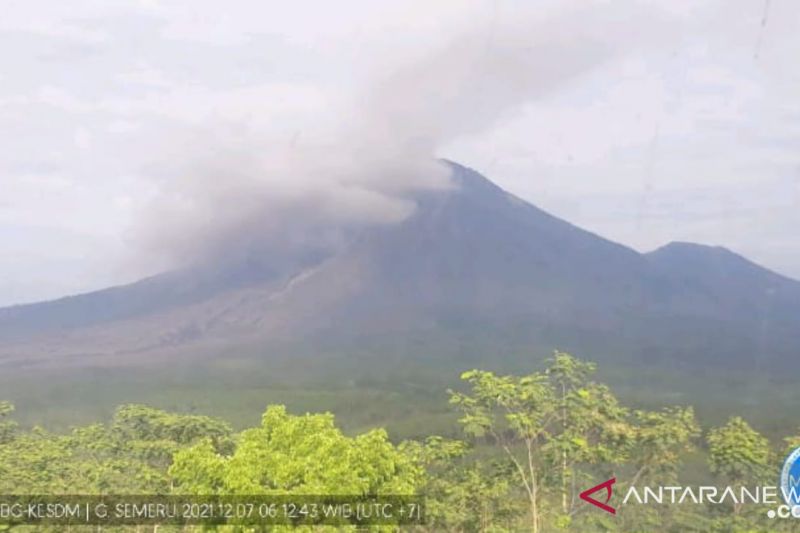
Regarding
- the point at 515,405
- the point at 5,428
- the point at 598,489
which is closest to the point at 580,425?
the point at 515,405

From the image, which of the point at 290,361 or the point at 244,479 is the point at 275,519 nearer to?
the point at 244,479

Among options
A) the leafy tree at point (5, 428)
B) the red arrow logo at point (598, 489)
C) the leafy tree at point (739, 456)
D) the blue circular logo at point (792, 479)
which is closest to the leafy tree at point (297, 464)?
the red arrow logo at point (598, 489)

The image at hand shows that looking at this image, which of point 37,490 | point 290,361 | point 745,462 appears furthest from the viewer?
point 290,361

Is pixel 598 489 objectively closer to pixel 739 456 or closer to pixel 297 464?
pixel 739 456

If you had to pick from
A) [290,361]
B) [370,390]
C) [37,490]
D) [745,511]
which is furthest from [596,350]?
[37,490]

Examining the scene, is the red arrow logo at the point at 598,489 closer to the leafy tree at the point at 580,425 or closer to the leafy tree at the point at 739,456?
the leafy tree at the point at 580,425

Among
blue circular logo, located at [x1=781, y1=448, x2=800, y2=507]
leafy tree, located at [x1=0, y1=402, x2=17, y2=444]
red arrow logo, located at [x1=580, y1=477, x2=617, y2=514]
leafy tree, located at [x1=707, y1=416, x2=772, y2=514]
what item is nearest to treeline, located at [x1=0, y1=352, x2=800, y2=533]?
leafy tree, located at [x1=707, y1=416, x2=772, y2=514]
